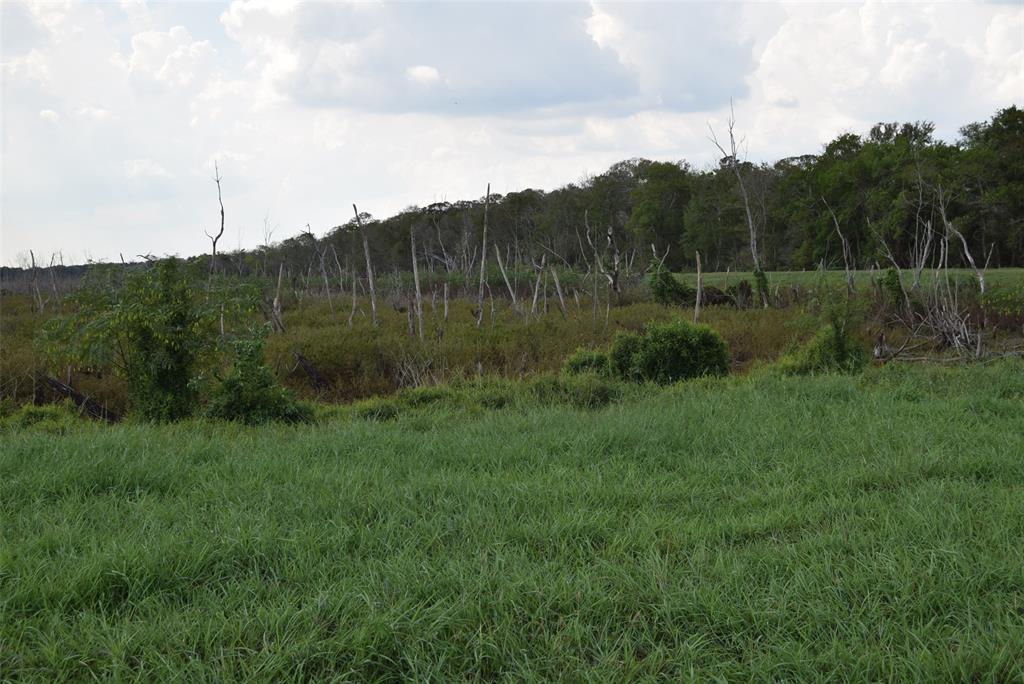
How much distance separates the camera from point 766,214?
43.5 metres

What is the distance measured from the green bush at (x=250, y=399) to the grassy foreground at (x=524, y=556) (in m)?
2.25

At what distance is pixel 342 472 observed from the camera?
5.41m

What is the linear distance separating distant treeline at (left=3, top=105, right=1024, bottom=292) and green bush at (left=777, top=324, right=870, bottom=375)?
251 inches

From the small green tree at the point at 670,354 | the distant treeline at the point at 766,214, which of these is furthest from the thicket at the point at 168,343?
the distant treeline at the point at 766,214

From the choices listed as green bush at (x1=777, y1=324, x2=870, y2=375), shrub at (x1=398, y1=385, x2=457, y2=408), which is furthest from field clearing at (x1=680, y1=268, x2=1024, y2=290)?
shrub at (x1=398, y1=385, x2=457, y2=408)

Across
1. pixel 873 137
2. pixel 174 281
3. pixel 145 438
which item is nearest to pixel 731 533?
pixel 145 438

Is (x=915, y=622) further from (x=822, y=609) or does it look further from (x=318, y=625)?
(x=318, y=625)

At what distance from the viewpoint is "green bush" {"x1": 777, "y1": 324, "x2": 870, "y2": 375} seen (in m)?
11.5

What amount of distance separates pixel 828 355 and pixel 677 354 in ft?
7.13

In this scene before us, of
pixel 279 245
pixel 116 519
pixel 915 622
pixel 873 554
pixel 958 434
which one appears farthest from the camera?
pixel 279 245

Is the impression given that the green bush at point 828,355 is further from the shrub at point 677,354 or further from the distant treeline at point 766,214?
the distant treeline at point 766,214

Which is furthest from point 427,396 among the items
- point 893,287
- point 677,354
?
point 893,287

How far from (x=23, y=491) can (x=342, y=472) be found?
1.95 m

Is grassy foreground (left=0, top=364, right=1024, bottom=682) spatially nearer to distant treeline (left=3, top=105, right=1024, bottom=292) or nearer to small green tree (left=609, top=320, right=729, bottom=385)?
small green tree (left=609, top=320, right=729, bottom=385)
